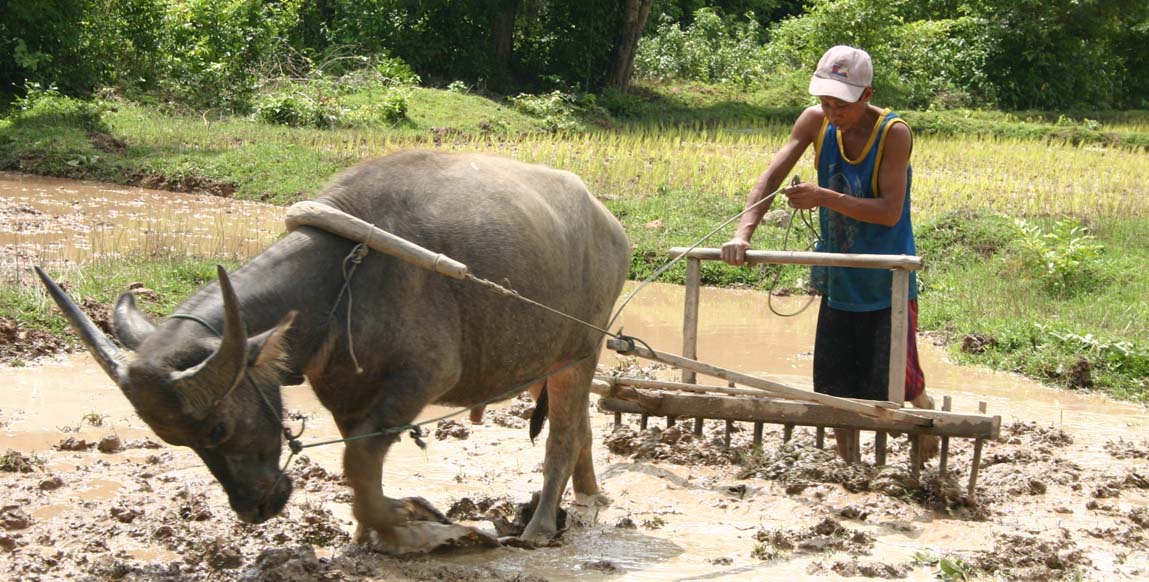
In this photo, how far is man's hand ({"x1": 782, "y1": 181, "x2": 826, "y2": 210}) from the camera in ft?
15.2

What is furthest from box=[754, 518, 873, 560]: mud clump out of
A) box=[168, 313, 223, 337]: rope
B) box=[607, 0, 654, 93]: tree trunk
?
box=[607, 0, 654, 93]: tree trunk

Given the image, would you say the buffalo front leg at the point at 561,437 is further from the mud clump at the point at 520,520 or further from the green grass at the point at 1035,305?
the green grass at the point at 1035,305

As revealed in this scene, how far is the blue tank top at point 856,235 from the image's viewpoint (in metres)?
4.85

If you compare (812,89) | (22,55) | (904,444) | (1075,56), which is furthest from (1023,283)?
(1075,56)

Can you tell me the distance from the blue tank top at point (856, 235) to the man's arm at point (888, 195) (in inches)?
3.3

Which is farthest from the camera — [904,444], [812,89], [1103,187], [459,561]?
[1103,187]

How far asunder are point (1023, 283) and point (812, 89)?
17.4 feet

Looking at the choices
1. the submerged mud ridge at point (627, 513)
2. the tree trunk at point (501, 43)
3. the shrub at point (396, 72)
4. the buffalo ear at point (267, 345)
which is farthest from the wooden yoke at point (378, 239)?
the tree trunk at point (501, 43)

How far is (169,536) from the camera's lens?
13.4ft

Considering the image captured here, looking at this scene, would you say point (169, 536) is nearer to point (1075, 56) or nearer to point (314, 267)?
point (314, 267)

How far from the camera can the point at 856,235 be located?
5.01 m

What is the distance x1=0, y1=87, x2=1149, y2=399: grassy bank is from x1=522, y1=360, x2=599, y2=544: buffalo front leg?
11.8 feet

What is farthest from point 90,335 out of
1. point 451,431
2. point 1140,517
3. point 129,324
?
point 1140,517

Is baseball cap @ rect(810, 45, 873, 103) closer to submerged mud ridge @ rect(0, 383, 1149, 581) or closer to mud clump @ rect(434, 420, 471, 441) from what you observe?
submerged mud ridge @ rect(0, 383, 1149, 581)
